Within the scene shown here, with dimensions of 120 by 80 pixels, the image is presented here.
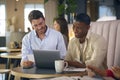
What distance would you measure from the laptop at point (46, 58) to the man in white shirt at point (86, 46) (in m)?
Result: 0.23

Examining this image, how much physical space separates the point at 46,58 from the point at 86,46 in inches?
19.6

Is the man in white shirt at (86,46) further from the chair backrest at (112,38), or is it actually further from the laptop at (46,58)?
the chair backrest at (112,38)

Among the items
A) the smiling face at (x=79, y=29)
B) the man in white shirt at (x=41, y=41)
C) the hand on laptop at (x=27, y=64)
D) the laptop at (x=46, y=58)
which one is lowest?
the hand on laptop at (x=27, y=64)

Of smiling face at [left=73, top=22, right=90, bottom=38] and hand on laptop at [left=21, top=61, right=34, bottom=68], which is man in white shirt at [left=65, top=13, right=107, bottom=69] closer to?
smiling face at [left=73, top=22, right=90, bottom=38]

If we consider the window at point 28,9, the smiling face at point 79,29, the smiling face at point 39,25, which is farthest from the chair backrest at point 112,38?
the window at point 28,9

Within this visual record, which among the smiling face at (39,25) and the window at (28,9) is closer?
the smiling face at (39,25)

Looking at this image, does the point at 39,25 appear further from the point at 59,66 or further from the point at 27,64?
the point at 59,66

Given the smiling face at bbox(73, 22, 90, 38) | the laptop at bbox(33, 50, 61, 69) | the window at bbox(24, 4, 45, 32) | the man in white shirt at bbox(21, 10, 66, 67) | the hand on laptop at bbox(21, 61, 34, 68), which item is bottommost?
the hand on laptop at bbox(21, 61, 34, 68)

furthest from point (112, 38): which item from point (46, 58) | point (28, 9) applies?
point (28, 9)

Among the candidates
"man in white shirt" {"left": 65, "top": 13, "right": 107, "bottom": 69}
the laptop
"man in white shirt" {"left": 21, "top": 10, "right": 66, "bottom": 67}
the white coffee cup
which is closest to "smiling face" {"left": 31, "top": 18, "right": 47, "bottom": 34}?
"man in white shirt" {"left": 21, "top": 10, "right": 66, "bottom": 67}

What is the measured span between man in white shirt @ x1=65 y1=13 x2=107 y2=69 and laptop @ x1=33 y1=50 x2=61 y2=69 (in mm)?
231

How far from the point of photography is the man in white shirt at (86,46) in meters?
2.73

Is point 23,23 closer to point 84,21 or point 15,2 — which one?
point 15,2

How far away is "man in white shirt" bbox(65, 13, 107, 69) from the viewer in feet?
8.95
